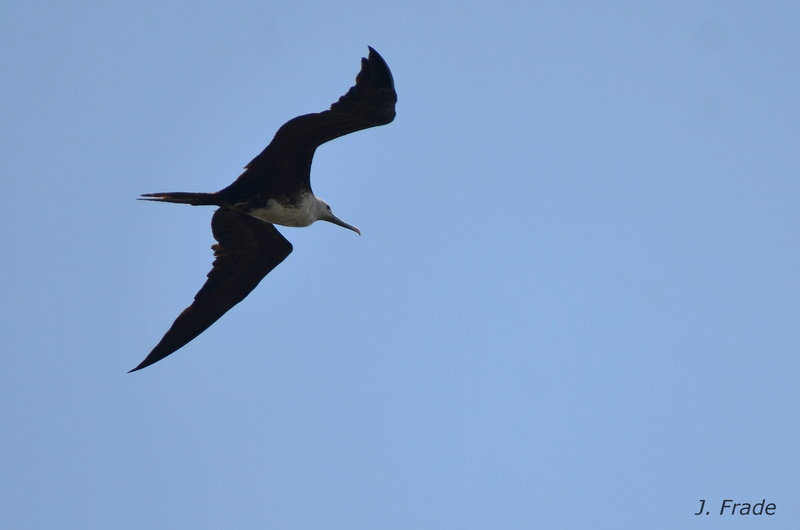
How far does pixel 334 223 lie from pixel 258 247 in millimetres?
938

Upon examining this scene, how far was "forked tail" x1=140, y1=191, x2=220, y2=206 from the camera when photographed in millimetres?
10258

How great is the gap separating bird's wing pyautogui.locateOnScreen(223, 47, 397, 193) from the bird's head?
37.2 inches

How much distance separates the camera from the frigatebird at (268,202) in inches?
390

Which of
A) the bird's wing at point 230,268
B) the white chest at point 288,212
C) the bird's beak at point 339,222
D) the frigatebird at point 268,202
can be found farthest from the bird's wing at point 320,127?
the bird's beak at point 339,222

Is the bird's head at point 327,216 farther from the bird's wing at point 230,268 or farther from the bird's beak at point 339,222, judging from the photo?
the bird's wing at point 230,268

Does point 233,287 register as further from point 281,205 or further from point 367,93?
point 367,93

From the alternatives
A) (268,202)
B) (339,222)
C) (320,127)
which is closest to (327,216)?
(339,222)

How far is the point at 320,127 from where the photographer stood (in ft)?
33.4

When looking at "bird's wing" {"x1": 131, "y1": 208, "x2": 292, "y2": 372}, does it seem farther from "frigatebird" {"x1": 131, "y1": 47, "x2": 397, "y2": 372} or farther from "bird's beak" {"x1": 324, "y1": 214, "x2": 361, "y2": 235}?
"bird's beak" {"x1": 324, "y1": 214, "x2": 361, "y2": 235}

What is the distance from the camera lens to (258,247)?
465 inches

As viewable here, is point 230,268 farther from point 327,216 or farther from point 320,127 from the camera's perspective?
point 320,127

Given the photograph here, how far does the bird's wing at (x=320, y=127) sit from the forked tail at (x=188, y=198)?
0.24 meters

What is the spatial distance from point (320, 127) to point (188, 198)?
51.6 inches

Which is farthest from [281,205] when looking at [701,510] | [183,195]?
[701,510]
